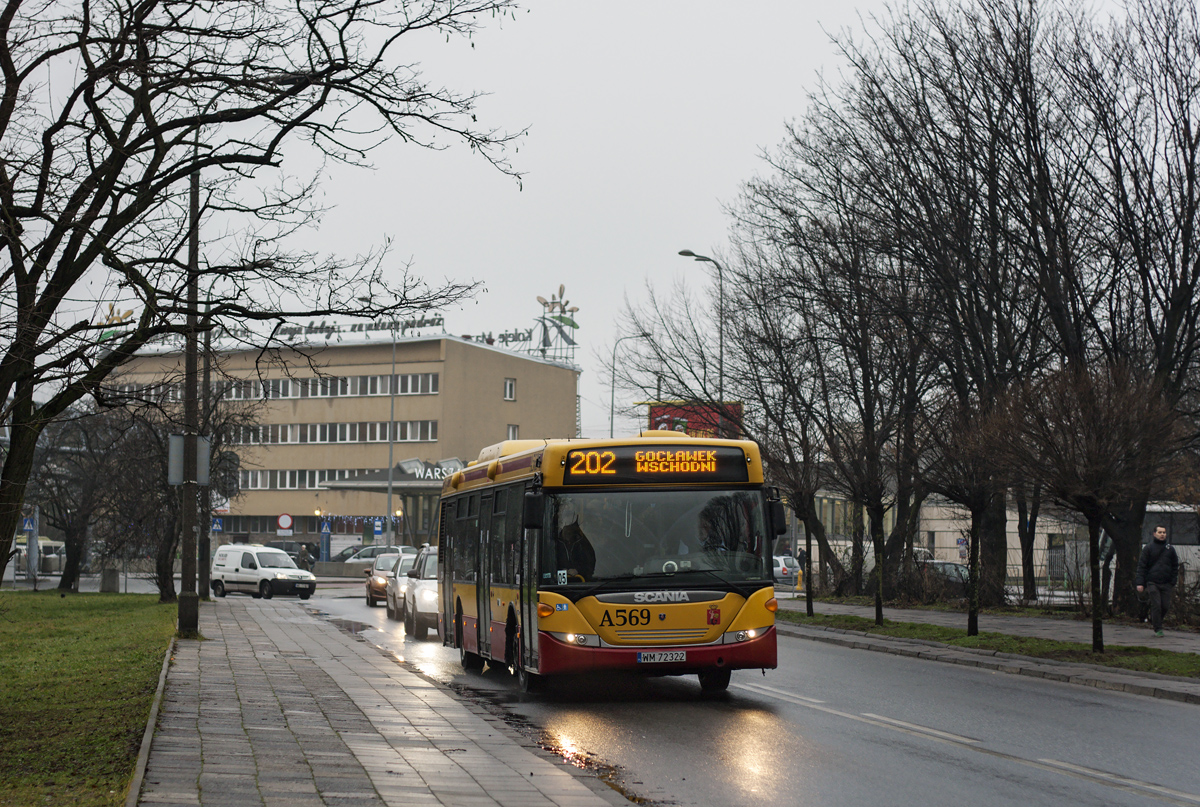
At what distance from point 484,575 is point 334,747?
759 cm

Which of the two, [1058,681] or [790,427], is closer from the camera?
[1058,681]

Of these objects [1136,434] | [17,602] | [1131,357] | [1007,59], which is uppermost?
[1007,59]

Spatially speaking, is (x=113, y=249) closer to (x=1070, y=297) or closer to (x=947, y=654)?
(x=947, y=654)

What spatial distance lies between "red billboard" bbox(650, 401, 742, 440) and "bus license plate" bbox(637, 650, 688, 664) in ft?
64.9

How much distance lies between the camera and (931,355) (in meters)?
29.3

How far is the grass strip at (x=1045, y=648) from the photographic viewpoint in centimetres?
1683

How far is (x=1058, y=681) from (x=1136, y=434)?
3.89 metres

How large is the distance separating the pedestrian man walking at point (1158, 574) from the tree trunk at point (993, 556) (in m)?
7.51

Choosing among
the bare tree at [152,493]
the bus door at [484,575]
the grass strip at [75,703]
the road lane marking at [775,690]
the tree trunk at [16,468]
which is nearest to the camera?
the grass strip at [75,703]

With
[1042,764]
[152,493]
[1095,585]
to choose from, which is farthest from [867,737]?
[152,493]

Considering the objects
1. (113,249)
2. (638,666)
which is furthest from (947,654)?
(113,249)

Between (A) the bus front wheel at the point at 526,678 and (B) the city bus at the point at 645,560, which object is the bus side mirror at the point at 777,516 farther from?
(A) the bus front wheel at the point at 526,678

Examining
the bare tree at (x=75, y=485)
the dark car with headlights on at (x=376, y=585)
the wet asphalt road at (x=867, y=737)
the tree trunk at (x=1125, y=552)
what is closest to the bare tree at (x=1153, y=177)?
the tree trunk at (x=1125, y=552)

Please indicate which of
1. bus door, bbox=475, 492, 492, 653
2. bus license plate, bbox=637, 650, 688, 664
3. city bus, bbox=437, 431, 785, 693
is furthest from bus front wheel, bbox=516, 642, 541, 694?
bus door, bbox=475, 492, 492, 653
